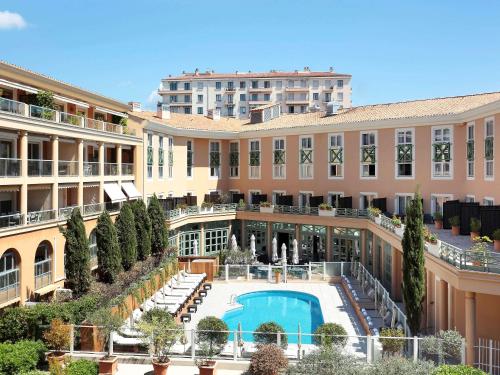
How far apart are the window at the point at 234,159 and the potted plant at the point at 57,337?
1194 inches

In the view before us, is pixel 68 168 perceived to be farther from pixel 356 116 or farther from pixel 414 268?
pixel 356 116

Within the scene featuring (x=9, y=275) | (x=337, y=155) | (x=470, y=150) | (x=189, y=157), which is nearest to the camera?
(x=9, y=275)

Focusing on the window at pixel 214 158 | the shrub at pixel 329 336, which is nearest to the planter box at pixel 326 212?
the window at pixel 214 158

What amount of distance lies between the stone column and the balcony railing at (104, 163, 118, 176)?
2482cm

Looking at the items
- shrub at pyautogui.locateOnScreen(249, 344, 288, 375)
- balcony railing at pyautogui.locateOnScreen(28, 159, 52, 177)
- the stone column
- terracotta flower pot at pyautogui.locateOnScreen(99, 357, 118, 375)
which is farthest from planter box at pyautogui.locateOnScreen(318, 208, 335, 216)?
terracotta flower pot at pyautogui.locateOnScreen(99, 357, 118, 375)

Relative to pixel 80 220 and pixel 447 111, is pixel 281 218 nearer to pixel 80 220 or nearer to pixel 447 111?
pixel 447 111

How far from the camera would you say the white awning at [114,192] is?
34.0m

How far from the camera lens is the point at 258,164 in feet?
153

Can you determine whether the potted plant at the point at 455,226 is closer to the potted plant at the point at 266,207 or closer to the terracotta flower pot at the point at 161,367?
the terracotta flower pot at the point at 161,367

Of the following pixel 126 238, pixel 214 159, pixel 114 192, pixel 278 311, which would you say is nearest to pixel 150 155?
pixel 114 192

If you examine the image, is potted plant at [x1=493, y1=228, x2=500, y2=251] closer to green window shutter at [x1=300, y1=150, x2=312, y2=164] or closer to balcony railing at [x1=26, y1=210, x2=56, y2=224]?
balcony railing at [x1=26, y1=210, x2=56, y2=224]

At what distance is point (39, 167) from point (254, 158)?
23022 mm

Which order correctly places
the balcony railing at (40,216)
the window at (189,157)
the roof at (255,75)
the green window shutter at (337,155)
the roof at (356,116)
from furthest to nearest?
the roof at (255,75)
the window at (189,157)
the green window shutter at (337,155)
the roof at (356,116)
the balcony railing at (40,216)

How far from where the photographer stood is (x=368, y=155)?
39.6 metres
